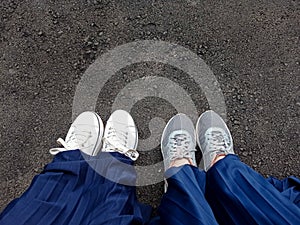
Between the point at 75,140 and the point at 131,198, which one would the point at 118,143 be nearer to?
the point at 75,140

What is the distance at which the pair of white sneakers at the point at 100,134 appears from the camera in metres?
1.37

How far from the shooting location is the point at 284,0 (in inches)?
64.1

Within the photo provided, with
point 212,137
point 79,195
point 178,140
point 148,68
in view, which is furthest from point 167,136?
point 79,195

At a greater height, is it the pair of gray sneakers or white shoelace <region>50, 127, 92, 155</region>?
the pair of gray sneakers

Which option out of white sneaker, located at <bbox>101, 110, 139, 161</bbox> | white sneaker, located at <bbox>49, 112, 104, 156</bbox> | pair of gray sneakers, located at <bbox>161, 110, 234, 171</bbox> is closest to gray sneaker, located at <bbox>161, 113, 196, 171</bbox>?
pair of gray sneakers, located at <bbox>161, 110, 234, 171</bbox>

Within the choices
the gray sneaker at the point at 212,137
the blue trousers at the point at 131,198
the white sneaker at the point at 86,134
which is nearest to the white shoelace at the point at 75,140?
the white sneaker at the point at 86,134

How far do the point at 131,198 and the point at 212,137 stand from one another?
41cm

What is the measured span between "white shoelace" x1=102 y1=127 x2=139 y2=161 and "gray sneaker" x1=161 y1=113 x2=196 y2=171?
12 centimetres

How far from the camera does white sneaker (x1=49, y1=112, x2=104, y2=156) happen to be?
137 centimetres

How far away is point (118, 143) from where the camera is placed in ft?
4.52

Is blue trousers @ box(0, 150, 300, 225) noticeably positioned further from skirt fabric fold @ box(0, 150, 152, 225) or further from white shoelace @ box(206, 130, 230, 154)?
white shoelace @ box(206, 130, 230, 154)

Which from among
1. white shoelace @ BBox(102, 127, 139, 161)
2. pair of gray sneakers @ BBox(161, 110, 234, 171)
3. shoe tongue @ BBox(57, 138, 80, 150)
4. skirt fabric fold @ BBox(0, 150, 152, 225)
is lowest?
skirt fabric fold @ BBox(0, 150, 152, 225)

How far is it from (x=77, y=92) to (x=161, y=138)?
373mm

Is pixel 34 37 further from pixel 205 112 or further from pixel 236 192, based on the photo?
pixel 236 192
